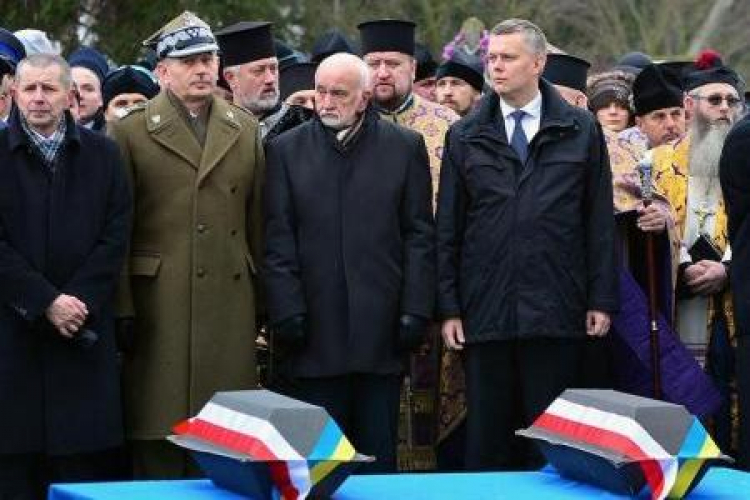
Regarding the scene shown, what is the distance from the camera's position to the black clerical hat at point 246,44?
9.44 m

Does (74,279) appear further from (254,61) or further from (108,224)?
(254,61)

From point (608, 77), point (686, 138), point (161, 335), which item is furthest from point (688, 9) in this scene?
point (161, 335)

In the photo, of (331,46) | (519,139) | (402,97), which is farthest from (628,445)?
(331,46)

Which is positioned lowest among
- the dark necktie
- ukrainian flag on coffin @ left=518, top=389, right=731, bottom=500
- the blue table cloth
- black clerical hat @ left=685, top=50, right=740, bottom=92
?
the blue table cloth

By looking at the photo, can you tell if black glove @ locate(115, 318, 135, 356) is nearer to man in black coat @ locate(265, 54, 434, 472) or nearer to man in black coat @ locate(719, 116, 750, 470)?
man in black coat @ locate(265, 54, 434, 472)

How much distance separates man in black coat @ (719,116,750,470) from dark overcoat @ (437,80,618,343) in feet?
2.03

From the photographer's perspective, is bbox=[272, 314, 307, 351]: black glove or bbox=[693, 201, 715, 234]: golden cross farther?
bbox=[693, 201, 715, 234]: golden cross

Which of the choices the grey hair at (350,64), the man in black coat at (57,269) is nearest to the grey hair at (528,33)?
the grey hair at (350,64)

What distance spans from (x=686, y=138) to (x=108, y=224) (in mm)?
3076

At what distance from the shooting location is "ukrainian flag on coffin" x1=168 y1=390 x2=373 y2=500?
5.84 meters

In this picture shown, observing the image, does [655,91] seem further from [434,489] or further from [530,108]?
[434,489]

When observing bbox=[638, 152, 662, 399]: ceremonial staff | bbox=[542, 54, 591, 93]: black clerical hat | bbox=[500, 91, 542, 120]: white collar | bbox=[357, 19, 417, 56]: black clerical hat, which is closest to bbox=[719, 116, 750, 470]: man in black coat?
bbox=[638, 152, 662, 399]: ceremonial staff

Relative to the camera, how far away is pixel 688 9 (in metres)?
32.2

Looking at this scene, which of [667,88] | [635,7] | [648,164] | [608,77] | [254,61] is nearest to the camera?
[648,164]
